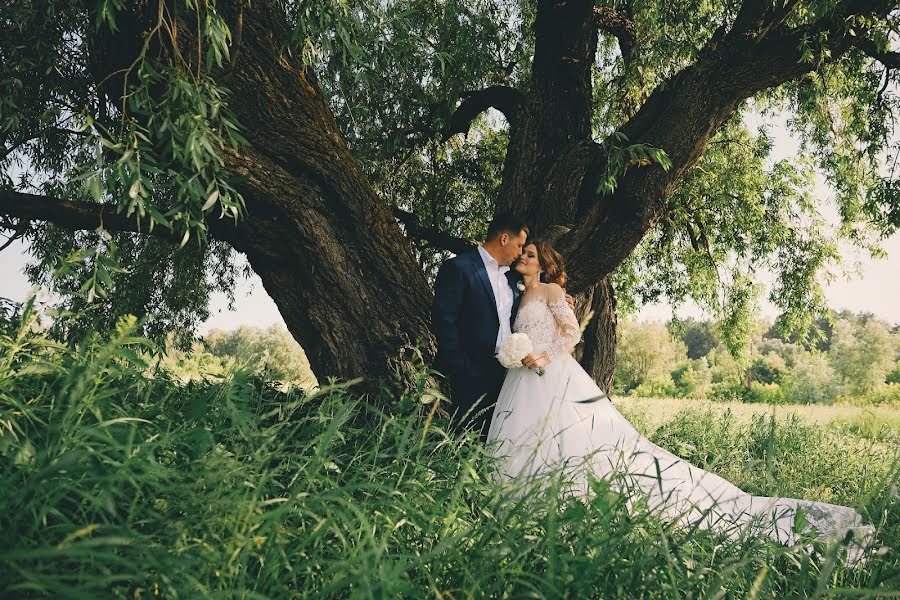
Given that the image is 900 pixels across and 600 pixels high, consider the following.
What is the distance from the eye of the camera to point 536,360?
15.3 feet

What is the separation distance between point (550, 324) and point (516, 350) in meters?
0.45

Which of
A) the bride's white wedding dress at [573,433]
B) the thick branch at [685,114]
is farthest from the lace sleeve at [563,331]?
the thick branch at [685,114]

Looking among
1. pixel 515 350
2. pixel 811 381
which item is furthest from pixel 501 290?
pixel 811 381

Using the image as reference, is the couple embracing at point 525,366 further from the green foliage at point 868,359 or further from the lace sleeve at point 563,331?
the green foliage at point 868,359

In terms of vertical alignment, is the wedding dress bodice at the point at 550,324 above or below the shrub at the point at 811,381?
above

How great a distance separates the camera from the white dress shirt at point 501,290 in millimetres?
5059

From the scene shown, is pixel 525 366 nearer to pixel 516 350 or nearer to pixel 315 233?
pixel 516 350

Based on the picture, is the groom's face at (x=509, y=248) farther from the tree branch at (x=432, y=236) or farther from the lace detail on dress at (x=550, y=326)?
the tree branch at (x=432, y=236)

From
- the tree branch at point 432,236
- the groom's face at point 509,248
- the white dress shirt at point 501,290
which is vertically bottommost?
the white dress shirt at point 501,290

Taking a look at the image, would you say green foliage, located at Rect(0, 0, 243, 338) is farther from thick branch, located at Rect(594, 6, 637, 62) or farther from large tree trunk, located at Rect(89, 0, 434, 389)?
thick branch, located at Rect(594, 6, 637, 62)

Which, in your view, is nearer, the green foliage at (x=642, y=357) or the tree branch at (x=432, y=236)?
the tree branch at (x=432, y=236)

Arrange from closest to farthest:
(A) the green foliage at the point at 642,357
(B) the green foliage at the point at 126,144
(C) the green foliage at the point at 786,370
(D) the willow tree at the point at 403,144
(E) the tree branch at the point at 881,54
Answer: (B) the green foliage at the point at 126,144
(D) the willow tree at the point at 403,144
(E) the tree branch at the point at 881,54
(C) the green foliage at the point at 786,370
(A) the green foliage at the point at 642,357

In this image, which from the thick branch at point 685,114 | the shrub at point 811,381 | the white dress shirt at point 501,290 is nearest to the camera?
the white dress shirt at point 501,290

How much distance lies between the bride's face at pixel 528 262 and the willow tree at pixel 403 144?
802 millimetres
